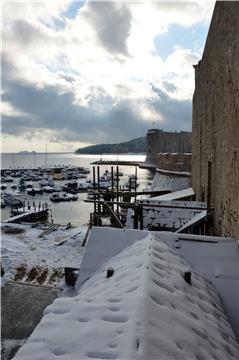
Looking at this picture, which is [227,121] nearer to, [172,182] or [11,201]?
[172,182]

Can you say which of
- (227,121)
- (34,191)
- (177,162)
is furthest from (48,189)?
(227,121)

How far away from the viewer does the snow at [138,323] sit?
2.43 meters

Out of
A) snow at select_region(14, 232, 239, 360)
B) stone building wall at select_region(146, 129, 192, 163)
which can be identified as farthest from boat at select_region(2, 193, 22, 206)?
snow at select_region(14, 232, 239, 360)

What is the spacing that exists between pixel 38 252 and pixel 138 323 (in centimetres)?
1570

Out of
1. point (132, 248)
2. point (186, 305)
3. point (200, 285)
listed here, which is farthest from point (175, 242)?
point (186, 305)

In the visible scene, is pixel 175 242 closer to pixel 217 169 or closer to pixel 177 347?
pixel 177 347

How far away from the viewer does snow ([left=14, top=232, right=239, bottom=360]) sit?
7.96ft

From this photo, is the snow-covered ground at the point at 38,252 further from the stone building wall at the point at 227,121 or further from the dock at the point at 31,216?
the dock at the point at 31,216

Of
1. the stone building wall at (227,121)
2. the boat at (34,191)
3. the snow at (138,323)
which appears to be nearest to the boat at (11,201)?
the boat at (34,191)

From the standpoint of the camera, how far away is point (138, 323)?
2.61 m

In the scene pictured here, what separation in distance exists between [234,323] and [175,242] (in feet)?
5.83

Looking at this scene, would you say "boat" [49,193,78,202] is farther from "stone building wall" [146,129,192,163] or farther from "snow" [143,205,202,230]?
"snow" [143,205,202,230]

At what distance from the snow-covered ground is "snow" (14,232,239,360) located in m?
9.76

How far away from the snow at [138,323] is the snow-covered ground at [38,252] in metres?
9.76
